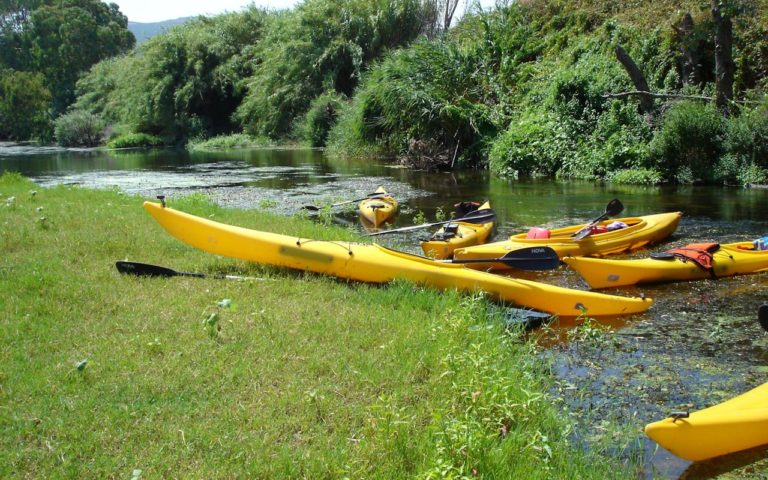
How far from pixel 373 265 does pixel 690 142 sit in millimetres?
10152

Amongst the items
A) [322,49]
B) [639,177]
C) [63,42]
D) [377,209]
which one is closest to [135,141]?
[322,49]

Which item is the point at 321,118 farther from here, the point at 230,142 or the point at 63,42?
the point at 63,42

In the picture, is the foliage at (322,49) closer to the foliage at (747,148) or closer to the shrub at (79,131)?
the shrub at (79,131)

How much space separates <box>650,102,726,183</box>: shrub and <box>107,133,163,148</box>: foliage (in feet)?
91.2

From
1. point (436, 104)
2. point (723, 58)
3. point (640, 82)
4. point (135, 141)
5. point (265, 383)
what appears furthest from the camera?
point (135, 141)

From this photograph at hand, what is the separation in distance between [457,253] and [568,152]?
9899mm

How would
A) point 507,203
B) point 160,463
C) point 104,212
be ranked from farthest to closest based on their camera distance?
point 507,203 → point 104,212 → point 160,463

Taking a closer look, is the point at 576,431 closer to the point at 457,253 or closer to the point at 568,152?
the point at 457,253

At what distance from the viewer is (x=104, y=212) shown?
348 inches

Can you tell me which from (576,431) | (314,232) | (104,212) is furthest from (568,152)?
(576,431)

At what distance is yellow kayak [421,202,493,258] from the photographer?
24.8 feet

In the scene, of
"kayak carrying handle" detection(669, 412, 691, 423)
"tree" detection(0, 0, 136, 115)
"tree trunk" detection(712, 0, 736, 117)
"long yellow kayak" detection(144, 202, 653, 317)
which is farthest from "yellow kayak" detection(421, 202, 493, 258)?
"tree" detection(0, 0, 136, 115)

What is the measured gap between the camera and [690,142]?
13578 mm

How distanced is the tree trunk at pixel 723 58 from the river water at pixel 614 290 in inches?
89.9
